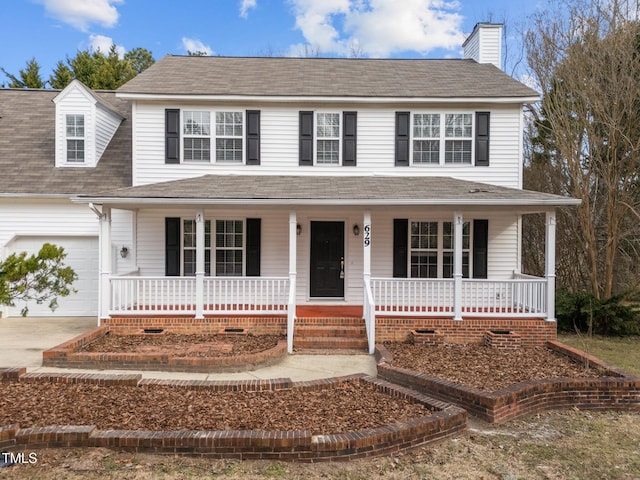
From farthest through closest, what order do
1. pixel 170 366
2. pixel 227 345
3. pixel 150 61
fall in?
pixel 150 61 < pixel 227 345 < pixel 170 366

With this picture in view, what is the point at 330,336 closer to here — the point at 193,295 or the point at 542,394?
the point at 193,295

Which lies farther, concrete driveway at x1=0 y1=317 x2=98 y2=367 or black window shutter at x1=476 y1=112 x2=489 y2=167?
black window shutter at x1=476 y1=112 x2=489 y2=167

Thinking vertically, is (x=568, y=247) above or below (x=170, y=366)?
above

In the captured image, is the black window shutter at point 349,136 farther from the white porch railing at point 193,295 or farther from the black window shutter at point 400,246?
the white porch railing at point 193,295

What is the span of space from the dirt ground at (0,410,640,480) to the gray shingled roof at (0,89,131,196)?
872cm

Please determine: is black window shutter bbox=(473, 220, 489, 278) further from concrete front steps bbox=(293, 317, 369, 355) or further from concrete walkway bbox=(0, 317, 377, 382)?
concrete walkway bbox=(0, 317, 377, 382)

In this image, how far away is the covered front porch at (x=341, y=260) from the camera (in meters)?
9.44

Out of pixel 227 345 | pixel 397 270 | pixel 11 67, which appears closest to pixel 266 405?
pixel 227 345

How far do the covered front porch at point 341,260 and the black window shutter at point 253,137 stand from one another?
760 mm

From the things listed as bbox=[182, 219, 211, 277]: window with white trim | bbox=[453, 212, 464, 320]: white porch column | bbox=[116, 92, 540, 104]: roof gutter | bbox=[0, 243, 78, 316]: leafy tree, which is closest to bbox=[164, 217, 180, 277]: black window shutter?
bbox=[182, 219, 211, 277]: window with white trim

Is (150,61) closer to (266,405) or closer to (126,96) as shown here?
(126,96)

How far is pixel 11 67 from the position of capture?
2531 cm

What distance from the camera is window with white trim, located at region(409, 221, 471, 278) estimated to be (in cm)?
1138

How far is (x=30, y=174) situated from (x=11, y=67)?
1828 centimetres
